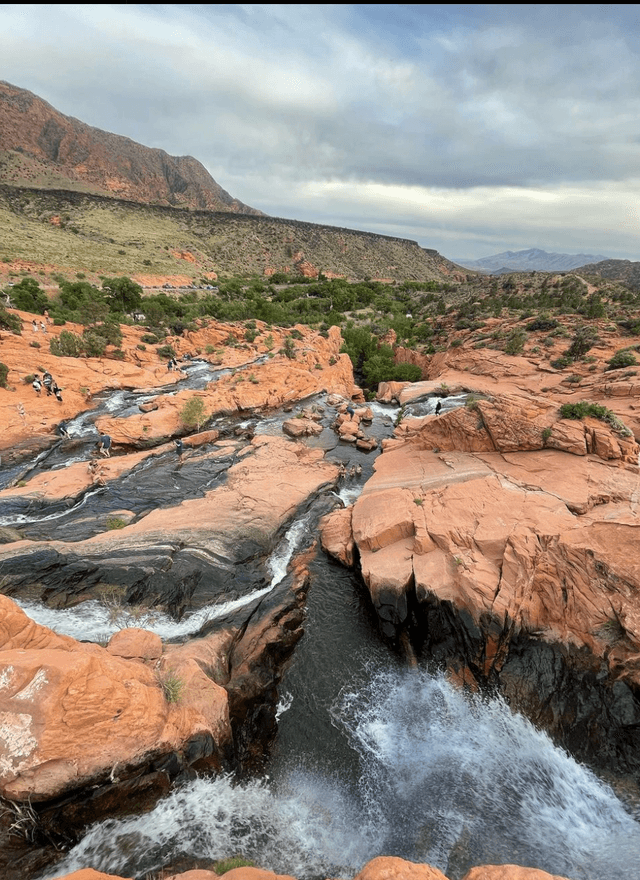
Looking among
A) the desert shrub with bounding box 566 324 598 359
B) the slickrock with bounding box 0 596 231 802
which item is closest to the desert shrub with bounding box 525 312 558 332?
the desert shrub with bounding box 566 324 598 359

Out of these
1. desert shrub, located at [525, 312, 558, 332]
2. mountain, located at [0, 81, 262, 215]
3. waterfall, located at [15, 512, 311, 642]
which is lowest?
waterfall, located at [15, 512, 311, 642]

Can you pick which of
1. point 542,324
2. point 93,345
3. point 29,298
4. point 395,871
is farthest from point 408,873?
point 29,298

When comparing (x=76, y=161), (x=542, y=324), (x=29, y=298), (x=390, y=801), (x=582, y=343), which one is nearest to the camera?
(x=390, y=801)

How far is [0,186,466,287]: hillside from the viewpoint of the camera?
70375mm

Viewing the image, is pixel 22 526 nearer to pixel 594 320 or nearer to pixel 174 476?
pixel 174 476

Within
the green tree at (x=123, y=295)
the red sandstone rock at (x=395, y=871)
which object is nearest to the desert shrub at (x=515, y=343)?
the red sandstone rock at (x=395, y=871)

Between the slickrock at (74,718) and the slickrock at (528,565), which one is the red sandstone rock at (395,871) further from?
the slickrock at (528,565)

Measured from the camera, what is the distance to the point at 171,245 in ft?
319

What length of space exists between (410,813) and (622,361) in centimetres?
3264

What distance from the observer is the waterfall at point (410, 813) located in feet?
27.2

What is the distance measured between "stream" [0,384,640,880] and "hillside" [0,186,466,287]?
221 feet

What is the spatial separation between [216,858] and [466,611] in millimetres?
9252

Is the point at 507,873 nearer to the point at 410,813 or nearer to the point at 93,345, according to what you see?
the point at 410,813

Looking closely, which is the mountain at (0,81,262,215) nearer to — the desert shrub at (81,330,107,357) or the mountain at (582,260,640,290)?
the desert shrub at (81,330,107,357)
